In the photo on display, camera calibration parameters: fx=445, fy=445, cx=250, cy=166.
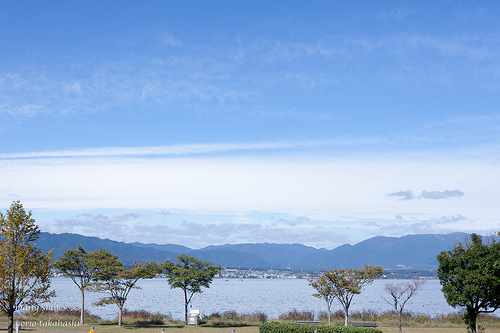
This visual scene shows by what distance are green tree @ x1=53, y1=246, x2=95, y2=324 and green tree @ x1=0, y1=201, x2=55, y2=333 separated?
57.2 feet

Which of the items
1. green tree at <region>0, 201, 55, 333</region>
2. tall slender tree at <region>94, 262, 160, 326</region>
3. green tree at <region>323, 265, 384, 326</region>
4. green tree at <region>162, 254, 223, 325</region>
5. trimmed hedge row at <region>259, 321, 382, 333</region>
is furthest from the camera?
green tree at <region>162, 254, 223, 325</region>

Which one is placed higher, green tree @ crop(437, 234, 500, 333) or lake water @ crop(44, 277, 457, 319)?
green tree @ crop(437, 234, 500, 333)

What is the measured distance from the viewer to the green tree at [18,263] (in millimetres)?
23266

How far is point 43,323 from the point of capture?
40.2 metres

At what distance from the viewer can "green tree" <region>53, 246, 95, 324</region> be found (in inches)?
1638

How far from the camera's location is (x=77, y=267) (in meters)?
43.0

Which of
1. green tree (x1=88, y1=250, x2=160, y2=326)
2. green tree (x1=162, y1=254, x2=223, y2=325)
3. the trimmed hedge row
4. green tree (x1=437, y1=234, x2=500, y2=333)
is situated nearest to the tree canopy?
green tree (x1=88, y1=250, x2=160, y2=326)

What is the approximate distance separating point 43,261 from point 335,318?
30.9 metres

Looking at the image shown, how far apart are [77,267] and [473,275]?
34.4 metres

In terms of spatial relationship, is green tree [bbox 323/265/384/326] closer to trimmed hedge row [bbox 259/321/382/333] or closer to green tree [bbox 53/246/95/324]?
trimmed hedge row [bbox 259/321/382/333]

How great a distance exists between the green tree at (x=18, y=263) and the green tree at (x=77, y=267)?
1742 centimetres

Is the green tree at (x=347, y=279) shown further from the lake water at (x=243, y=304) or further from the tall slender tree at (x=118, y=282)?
the tall slender tree at (x=118, y=282)

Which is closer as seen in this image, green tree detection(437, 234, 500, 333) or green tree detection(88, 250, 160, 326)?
green tree detection(437, 234, 500, 333)

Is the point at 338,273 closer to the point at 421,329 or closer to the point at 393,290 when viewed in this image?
the point at 393,290
